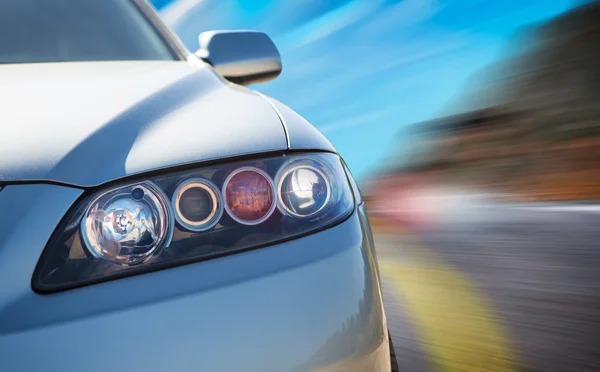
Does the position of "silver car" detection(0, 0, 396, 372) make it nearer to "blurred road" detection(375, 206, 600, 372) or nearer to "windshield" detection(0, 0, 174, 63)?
"windshield" detection(0, 0, 174, 63)

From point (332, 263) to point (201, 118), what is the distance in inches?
16.7

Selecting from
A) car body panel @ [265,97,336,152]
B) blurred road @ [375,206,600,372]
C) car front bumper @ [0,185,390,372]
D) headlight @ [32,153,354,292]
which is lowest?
blurred road @ [375,206,600,372]

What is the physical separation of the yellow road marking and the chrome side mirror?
128cm

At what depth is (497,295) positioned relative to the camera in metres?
3.62

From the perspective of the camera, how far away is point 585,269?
13.1 feet

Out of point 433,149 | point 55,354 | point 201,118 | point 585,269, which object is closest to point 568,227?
point 585,269

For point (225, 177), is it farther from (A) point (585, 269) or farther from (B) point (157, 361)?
(A) point (585, 269)

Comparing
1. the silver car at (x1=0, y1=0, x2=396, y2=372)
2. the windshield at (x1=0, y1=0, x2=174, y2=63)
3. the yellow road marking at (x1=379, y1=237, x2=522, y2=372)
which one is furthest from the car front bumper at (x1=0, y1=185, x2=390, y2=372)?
the yellow road marking at (x1=379, y1=237, x2=522, y2=372)

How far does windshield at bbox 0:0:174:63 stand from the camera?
2.42 m

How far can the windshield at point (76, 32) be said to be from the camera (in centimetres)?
242

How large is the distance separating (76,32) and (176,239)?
149 centimetres

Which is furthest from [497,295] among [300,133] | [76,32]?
[300,133]

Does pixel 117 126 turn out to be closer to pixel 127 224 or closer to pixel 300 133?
pixel 127 224

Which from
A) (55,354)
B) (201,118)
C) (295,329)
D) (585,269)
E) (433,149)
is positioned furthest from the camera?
(433,149)
